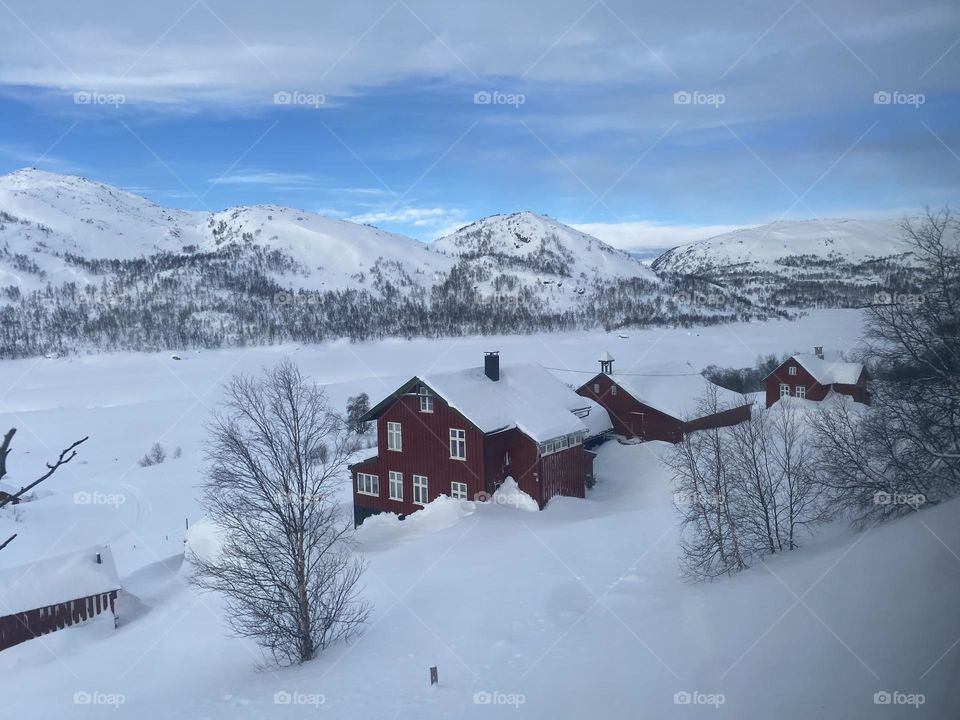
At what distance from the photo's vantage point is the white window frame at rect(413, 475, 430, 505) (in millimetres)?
23172

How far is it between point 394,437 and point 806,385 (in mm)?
26109

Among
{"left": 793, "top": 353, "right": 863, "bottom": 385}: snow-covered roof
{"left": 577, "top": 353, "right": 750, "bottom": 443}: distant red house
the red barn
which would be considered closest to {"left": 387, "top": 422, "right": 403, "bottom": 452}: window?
the red barn

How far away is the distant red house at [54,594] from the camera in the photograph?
734 inches

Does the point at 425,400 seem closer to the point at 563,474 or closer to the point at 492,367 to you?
the point at 492,367

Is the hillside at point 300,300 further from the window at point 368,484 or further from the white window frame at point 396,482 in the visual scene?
the white window frame at point 396,482

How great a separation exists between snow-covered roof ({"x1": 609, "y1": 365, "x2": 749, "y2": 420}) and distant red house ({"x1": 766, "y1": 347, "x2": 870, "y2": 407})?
4.30 meters

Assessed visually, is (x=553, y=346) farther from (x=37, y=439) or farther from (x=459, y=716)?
(x=459, y=716)

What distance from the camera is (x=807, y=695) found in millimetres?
6910

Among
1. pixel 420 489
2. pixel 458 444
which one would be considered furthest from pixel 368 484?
pixel 458 444

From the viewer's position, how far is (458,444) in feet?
73.3

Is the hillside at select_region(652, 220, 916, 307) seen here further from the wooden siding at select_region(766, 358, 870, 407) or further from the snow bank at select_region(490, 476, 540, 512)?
the snow bank at select_region(490, 476, 540, 512)

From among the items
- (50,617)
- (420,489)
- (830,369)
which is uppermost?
(830,369)

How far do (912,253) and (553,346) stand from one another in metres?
76.4

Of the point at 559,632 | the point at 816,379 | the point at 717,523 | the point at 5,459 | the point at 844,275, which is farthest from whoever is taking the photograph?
the point at 844,275
